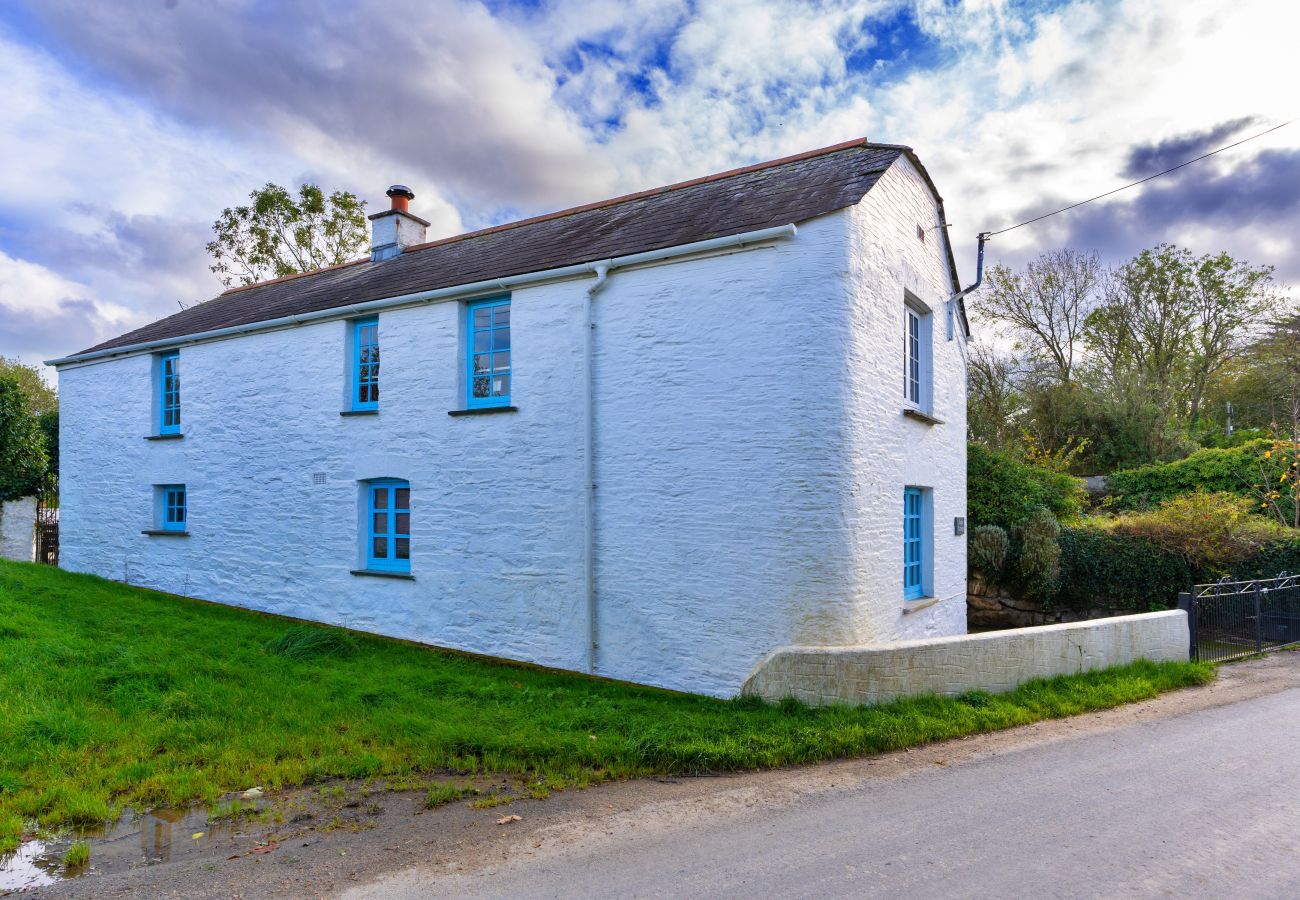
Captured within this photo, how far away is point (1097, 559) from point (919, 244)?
297 inches

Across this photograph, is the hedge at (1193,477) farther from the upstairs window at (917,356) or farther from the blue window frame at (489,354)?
the blue window frame at (489,354)

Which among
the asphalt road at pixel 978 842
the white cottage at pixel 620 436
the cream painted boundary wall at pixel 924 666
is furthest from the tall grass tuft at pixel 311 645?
the asphalt road at pixel 978 842

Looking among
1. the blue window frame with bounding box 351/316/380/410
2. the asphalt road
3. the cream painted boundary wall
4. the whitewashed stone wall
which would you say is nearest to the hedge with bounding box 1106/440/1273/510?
the cream painted boundary wall

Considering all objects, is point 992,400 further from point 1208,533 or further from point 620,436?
point 620,436

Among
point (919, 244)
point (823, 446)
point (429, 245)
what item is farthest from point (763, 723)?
point (429, 245)

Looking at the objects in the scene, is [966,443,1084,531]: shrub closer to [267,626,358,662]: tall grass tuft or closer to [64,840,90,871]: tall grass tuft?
[267,626,358,662]: tall grass tuft

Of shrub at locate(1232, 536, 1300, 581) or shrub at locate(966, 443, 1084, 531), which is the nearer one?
shrub at locate(1232, 536, 1300, 581)

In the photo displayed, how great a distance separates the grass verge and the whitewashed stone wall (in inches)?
440

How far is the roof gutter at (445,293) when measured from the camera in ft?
27.3

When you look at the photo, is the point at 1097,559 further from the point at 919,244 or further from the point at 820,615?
the point at 820,615

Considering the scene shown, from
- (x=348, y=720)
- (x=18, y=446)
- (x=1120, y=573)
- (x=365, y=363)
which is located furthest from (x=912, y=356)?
(x=18, y=446)

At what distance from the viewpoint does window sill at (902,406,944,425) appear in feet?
31.4

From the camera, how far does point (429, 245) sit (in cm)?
1505

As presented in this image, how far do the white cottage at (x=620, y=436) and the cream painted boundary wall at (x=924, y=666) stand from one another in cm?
44
